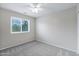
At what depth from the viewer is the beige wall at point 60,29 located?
2786mm

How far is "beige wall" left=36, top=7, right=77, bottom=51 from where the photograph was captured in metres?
2.79

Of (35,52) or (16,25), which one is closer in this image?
(35,52)

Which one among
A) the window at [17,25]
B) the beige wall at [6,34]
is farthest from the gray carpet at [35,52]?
the window at [17,25]

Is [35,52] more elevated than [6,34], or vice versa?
[6,34]

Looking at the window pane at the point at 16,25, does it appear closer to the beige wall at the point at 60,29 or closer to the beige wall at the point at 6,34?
the beige wall at the point at 6,34

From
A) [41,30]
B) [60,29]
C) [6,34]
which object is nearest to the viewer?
[6,34]

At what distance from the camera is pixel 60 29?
10.9ft

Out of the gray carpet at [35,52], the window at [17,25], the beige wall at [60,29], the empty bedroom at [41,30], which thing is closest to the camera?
the gray carpet at [35,52]

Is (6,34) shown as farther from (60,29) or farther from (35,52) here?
(60,29)

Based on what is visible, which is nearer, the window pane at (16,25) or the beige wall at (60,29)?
the beige wall at (60,29)

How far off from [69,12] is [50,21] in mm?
1220

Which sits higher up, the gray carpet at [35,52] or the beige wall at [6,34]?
the beige wall at [6,34]

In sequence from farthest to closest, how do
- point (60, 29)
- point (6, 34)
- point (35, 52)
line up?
point (60, 29)
point (6, 34)
point (35, 52)

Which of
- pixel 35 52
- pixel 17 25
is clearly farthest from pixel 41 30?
pixel 35 52
